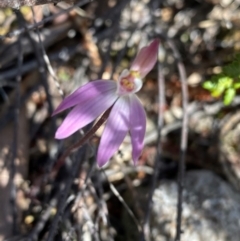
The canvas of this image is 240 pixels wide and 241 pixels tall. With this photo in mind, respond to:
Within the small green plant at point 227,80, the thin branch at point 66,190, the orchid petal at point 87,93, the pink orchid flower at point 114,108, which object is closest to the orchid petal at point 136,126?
the pink orchid flower at point 114,108

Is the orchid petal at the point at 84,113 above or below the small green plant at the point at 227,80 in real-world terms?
above

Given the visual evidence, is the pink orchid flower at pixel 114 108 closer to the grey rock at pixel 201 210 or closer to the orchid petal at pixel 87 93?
the orchid petal at pixel 87 93

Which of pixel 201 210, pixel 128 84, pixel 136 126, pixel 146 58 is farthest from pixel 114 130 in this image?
pixel 201 210

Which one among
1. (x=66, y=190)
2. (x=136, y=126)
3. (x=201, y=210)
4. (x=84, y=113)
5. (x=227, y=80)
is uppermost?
(x=84, y=113)

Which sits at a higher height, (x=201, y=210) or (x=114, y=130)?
(x=114, y=130)

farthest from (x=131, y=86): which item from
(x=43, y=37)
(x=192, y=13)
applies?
(x=192, y=13)

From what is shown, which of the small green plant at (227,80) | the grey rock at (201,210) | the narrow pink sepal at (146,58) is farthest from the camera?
the grey rock at (201,210)

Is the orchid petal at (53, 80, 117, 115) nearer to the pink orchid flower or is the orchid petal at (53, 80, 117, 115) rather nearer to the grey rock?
the pink orchid flower

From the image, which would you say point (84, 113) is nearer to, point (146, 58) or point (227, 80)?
point (146, 58)
